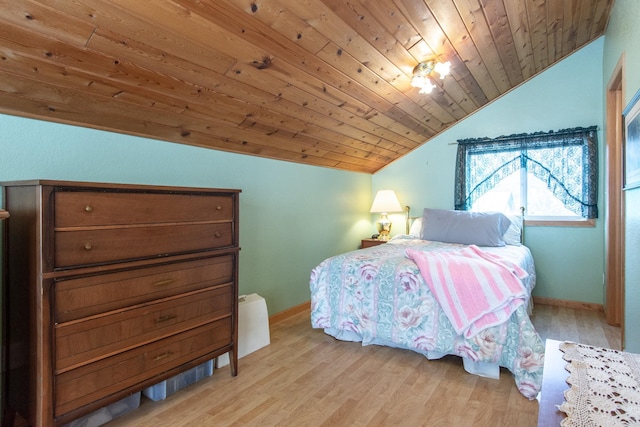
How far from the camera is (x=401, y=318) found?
2.38 meters

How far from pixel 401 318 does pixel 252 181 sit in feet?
5.14

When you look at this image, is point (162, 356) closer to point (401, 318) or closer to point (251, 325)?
point (251, 325)

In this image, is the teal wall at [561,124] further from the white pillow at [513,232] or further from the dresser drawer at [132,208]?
the dresser drawer at [132,208]

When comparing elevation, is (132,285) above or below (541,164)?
below

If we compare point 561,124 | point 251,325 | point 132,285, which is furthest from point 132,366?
point 561,124

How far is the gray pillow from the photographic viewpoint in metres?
3.38

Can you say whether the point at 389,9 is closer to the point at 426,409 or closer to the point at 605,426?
the point at 605,426


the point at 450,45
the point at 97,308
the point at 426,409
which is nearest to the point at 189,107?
the point at 97,308

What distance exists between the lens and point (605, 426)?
27.2 inches

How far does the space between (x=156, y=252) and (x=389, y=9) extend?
5.91 ft

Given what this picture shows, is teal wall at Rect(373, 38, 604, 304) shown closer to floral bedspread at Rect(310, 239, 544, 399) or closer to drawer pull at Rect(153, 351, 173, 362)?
floral bedspread at Rect(310, 239, 544, 399)

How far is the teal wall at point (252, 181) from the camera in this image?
1.73 m

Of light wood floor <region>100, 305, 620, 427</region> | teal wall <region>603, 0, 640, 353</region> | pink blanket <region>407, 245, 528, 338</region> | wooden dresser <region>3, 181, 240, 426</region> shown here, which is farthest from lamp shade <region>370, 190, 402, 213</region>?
wooden dresser <region>3, 181, 240, 426</region>

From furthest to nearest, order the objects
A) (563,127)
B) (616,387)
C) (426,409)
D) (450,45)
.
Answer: (563,127), (450,45), (426,409), (616,387)
